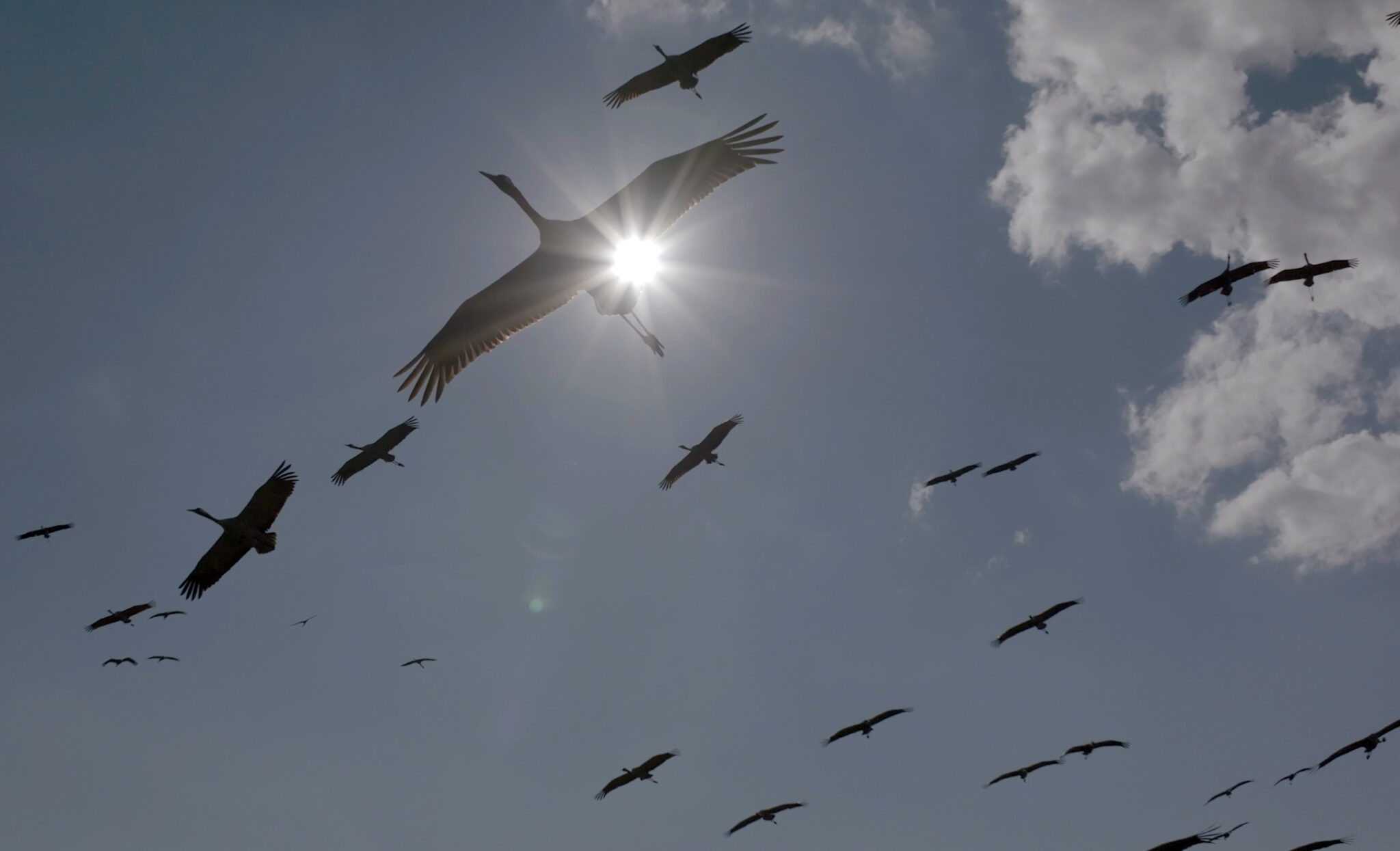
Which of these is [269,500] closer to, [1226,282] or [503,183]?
[503,183]

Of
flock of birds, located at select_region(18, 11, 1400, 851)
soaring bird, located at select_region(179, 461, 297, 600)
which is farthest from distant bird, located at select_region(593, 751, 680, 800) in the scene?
soaring bird, located at select_region(179, 461, 297, 600)

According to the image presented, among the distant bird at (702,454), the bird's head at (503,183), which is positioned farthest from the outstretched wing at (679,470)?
the bird's head at (503,183)

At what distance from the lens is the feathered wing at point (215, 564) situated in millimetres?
23500

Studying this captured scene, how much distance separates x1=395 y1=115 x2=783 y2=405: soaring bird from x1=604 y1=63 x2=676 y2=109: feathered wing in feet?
18.8

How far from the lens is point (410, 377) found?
1881cm

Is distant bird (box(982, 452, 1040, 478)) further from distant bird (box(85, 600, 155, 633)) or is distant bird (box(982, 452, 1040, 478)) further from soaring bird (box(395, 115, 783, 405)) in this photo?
distant bird (box(85, 600, 155, 633))

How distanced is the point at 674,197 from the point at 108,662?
2824 centimetres

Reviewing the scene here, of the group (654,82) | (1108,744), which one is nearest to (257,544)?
(654,82)

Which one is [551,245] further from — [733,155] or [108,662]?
[108,662]

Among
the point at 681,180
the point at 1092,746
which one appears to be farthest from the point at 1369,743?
the point at 681,180

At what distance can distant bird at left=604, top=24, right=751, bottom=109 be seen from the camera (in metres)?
23.1

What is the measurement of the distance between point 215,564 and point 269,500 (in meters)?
2.43

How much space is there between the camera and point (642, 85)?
2458cm

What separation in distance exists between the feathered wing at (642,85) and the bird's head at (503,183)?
513cm
